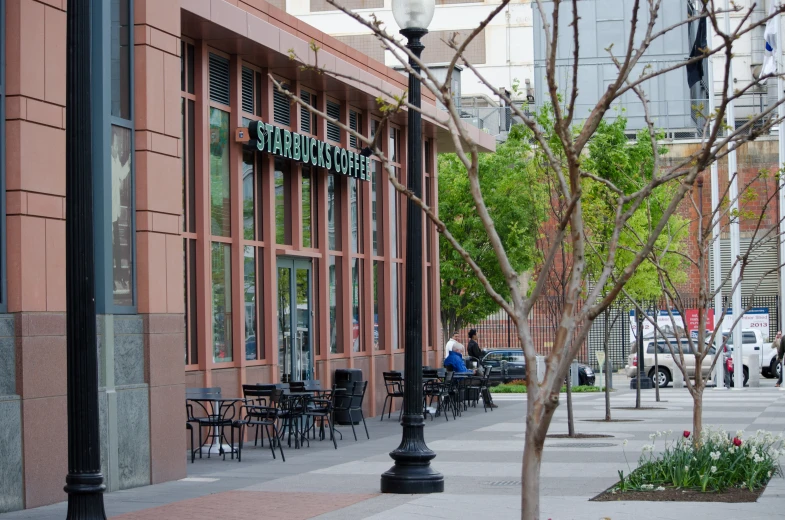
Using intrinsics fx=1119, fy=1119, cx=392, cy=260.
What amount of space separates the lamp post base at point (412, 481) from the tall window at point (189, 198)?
18.9 ft

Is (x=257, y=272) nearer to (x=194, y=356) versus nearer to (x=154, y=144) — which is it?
(x=194, y=356)

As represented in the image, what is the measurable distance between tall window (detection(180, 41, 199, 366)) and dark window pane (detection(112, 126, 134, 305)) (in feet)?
12.5

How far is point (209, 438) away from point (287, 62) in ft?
21.7

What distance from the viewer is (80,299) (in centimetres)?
774

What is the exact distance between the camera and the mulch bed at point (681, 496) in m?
10.9

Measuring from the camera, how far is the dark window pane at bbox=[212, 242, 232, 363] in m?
17.8

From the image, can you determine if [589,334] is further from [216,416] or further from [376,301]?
[216,416]

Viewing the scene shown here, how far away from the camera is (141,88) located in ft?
43.6

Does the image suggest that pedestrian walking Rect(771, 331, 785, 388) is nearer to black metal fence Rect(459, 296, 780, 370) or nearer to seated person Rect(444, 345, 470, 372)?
seated person Rect(444, 345, 470, 372)

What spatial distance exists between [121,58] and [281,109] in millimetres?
7238

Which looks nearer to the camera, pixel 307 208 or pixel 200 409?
pixel 200 409

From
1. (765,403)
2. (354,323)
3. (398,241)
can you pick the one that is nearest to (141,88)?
(354,323)

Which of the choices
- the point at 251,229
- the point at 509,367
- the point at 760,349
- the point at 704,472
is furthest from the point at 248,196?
the point at 760,349

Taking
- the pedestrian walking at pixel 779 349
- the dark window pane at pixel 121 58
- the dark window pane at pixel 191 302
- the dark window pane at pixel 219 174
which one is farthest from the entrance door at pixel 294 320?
the pedestrian walking at pixel 779 349
